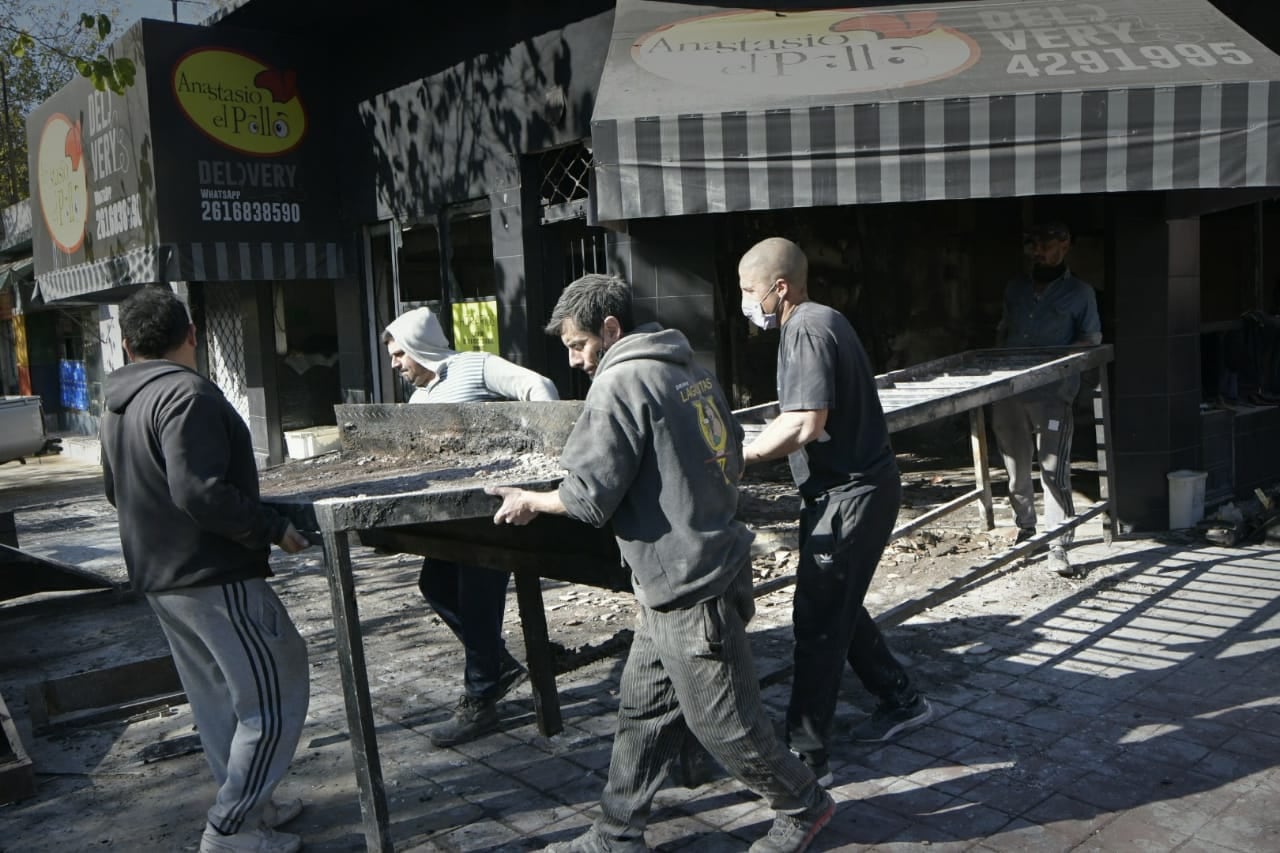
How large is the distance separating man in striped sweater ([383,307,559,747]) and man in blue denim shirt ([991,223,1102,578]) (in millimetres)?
3150

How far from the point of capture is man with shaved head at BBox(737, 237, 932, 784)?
3.63m

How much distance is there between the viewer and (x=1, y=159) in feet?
70.0

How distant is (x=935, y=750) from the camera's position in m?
4.07

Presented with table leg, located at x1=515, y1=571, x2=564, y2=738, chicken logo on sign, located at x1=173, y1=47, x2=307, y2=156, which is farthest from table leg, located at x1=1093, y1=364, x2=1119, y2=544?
chicken logo on sign, located at x1=173, y1=47, x2=307, y2=156

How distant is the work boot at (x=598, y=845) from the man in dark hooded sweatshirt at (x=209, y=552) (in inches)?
35.6

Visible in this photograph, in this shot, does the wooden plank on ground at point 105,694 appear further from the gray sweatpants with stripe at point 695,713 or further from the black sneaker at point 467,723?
the gray sweatpants with stripe at point 695,713

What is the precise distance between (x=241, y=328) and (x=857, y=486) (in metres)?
10.8

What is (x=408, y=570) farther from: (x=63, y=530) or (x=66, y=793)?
(x=63, y=530)

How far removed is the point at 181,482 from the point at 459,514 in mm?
825

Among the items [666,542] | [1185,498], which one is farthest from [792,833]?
[1185,498]

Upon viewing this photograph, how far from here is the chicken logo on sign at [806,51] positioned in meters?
6.36

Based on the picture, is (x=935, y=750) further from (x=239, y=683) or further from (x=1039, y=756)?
(x=239, y=683)

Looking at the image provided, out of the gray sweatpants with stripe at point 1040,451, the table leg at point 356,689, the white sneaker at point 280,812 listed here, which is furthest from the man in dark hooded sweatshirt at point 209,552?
the gray sweatpants with stripe at point 1040,451

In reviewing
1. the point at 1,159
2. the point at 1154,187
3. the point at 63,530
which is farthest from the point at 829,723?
the point at 1,159
